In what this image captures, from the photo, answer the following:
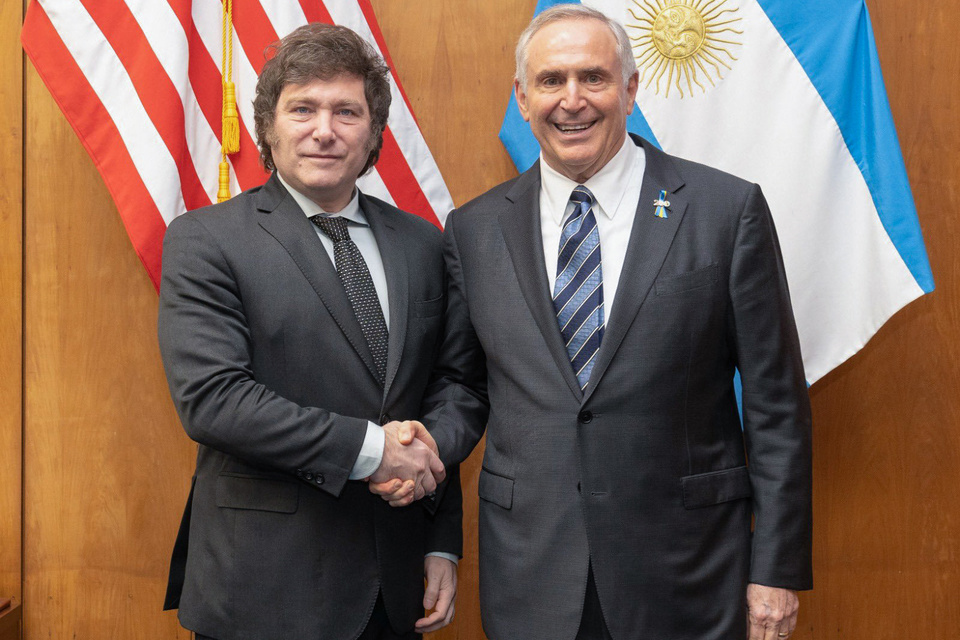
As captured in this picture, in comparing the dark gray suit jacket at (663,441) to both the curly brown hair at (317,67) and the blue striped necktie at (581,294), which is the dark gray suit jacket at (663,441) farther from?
the curly brown hair at (317,67)

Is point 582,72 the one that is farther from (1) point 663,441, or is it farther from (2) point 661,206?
(1) point 663,441

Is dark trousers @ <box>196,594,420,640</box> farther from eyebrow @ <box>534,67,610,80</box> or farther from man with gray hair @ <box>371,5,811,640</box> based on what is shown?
eyebrow @ <box>534,67,610,80</box>

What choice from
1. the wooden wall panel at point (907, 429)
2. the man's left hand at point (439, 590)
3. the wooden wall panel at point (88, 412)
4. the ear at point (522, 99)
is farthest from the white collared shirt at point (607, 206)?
the wooden wall panel at point (88, 412)

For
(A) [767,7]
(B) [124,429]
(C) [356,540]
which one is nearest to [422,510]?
(C) [356,540]

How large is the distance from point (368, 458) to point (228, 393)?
0.29m

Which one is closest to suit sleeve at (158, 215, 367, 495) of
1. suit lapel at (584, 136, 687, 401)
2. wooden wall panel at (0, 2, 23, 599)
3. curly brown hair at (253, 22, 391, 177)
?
curly brown hair at (253, 22, 391, 177)

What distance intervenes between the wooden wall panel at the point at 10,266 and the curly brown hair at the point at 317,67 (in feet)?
3.97

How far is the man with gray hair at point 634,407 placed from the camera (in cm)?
159

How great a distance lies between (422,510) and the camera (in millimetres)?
1858

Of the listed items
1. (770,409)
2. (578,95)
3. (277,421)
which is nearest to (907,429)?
(770,409)

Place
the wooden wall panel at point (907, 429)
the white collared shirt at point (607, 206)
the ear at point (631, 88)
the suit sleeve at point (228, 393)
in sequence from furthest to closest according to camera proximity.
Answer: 1. the wooden wall panel at point (907, 429)
2. the ear at point (631, 88)
3. the white collared shirt at point (607, 206)
4. the suit sleeve at point (228, 393)

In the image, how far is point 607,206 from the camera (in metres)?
1.73

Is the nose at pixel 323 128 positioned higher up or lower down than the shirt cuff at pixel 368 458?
higher up

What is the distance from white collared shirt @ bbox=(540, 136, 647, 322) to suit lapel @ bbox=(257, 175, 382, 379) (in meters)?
0.40
